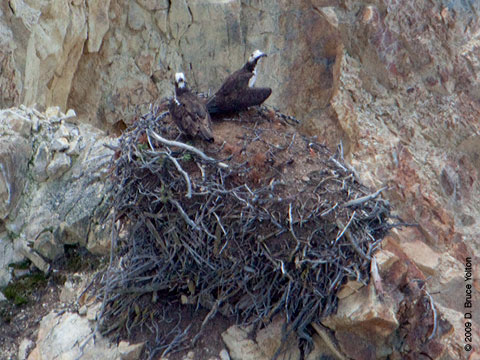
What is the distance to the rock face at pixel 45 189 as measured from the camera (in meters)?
3.91

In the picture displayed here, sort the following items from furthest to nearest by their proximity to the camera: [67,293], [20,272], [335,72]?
[335,72], [20,272], [67,293]

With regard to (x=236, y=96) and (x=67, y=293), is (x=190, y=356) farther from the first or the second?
(x=236, y=96)

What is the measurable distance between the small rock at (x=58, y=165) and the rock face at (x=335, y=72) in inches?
119

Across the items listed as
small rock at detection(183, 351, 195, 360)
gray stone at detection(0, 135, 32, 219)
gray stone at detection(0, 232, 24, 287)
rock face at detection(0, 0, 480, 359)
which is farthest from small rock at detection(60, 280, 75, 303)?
rock face at detection(0, 0, 480, 359)

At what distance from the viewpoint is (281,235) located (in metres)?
3.11

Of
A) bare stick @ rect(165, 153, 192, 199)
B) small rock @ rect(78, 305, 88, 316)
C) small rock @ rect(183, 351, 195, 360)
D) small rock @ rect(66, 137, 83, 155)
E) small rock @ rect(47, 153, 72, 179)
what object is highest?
bare stick @ rect(165, 153, 192, 199)

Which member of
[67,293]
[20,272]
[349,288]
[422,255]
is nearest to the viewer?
[349,288]

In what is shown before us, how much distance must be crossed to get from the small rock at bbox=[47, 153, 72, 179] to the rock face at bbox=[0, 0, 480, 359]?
9.89 ft

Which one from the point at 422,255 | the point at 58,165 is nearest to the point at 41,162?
the point at 58,165

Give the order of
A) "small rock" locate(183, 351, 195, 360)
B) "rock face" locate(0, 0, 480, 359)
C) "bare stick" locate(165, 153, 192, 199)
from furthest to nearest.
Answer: "rock face" locate(0, 0, 480, 359)
"small rock" locate(183, 351, 195, 360)
"bare stick" locate(165, 153, 192, 199)

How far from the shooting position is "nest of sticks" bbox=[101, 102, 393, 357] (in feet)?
10.1

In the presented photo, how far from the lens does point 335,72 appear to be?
6824 millimetres

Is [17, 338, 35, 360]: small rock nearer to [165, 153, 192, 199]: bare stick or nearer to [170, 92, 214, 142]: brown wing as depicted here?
[165, 153, 192, 199]: bare stick

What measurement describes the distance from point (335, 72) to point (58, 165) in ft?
13.4
